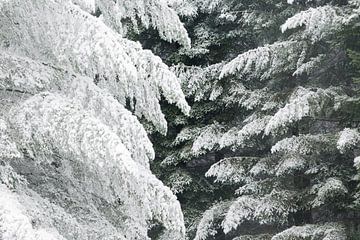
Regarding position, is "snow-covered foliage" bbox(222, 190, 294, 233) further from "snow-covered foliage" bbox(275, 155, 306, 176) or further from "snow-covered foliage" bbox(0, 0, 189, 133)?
"snow-covered foliage" bbox(0, 0, 189, 133)

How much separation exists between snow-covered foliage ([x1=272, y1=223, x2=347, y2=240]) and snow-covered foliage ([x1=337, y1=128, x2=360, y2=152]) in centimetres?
120

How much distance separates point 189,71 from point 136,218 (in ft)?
20.5

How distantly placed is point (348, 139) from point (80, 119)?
4.49 meters

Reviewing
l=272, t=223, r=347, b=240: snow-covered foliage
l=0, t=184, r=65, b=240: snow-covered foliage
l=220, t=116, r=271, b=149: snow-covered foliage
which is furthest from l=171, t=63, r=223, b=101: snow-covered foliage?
l=0, t=184, r=65, b=240: snow-covered foliage

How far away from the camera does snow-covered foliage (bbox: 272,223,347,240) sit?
734 cm

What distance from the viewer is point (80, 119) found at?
3.61 metres

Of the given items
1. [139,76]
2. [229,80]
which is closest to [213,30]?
[229,80]

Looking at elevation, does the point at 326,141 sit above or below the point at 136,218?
above

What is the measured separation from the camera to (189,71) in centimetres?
1038

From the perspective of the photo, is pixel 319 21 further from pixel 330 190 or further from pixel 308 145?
pixel 330 190

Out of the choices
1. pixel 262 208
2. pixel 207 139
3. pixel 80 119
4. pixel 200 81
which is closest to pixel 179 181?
pixel 207 139

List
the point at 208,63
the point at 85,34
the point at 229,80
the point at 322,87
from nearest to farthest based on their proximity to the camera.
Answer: the point at 85,34 → the point at 322,87 → the point at 229,80 → the point at 208,63

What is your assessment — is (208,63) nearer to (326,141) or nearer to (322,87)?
(322,87)

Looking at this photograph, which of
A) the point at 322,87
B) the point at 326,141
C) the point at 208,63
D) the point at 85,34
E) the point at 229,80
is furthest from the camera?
the point at 208,63
